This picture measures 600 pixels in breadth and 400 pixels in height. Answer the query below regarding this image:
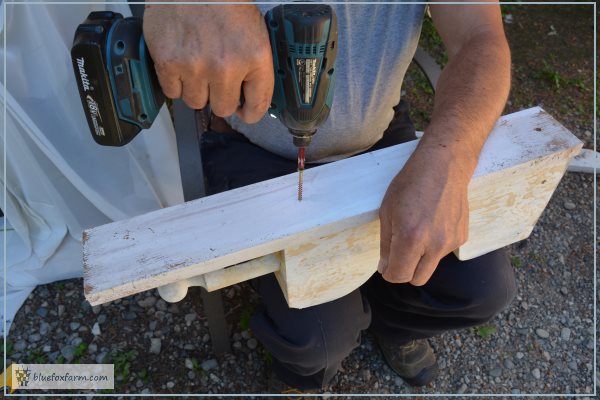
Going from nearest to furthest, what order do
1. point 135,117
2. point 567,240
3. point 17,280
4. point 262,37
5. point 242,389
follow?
1. point 262,37
2. point 135,117
3. point 242,389
4. point 17,280
5. point 567,240

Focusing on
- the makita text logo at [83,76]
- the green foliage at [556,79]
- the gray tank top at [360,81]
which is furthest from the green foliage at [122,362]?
the green foliage at [556,79]

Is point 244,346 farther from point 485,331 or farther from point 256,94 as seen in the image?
point 256,94

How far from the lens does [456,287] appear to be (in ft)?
4.84

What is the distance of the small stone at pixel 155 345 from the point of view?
6.23ft

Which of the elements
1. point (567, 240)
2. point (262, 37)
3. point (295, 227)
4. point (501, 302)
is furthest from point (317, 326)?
point (567, 240)

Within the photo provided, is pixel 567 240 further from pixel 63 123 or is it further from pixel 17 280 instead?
pixel 17 280

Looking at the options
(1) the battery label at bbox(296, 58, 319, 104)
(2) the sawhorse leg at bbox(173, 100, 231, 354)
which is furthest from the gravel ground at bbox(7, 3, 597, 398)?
(1) the battery label at bbox(296, 58, 319, 104)

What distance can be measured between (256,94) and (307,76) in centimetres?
11

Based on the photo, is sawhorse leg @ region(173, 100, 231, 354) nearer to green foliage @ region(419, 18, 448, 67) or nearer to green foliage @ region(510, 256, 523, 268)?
green foliage @ region(510, 256, 523, 268)

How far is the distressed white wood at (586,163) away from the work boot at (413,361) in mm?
1272

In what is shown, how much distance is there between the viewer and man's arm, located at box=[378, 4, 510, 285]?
1167 mm

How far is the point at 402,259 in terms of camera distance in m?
1.19

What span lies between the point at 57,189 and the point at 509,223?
153cm

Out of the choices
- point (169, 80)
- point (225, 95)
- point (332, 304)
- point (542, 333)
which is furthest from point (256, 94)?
point (542, 333)
